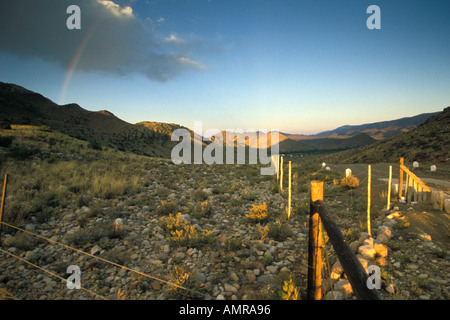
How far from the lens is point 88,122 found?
198 ft

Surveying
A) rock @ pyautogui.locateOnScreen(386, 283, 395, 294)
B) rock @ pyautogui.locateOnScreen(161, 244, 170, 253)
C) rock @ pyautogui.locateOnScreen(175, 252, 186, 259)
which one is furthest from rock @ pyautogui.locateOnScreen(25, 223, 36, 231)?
rock @ pyautogui.locateOnScreen(386, 283, 395, 294)

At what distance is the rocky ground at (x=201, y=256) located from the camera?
3.44m

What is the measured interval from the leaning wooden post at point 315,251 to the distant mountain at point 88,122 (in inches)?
1780

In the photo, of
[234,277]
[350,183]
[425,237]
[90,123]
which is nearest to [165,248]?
[234,277]

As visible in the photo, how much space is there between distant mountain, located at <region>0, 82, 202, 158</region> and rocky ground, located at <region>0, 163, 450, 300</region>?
4079 centimetres

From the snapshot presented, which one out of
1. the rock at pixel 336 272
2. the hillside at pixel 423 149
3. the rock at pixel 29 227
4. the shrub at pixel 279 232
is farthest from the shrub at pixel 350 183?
the hillside at pixel 423 149

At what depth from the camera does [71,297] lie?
3277 mm

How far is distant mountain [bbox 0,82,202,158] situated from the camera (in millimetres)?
43969

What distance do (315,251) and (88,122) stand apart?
7318 cm

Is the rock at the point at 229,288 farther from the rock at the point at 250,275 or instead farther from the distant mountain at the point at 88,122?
the distant mountain at the point at 88,122

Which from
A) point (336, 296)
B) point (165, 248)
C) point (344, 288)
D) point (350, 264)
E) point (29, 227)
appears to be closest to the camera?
point (350, 264)

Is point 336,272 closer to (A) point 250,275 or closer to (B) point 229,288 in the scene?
(A) point 250,275

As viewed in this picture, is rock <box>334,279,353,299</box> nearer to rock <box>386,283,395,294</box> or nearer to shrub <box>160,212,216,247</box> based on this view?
rock <box>386,283,395,294</box>
